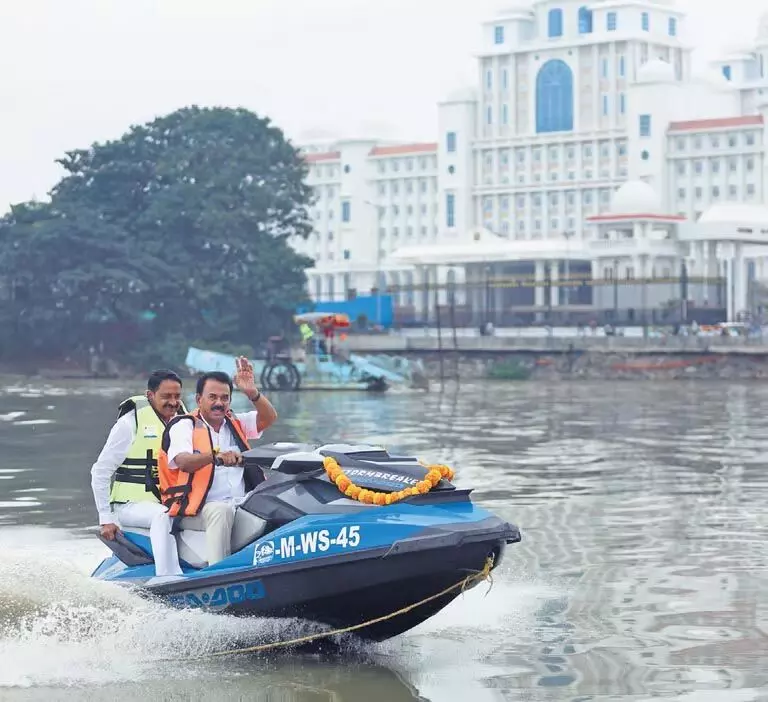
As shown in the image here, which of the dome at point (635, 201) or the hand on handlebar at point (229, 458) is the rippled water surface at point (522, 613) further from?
the dome at point (635, 201)

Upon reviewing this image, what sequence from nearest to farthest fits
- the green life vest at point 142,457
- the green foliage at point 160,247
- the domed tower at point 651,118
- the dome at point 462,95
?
the green life vest at point 142,457, the green foliage at point 160,247, the domed tower at point 651,118, the dome at point 462,95

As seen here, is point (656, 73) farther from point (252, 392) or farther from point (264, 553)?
point (264, 553)

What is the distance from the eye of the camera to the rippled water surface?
9.96m

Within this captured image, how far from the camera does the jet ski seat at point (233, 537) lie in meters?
10.2

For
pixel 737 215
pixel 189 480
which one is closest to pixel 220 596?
pixel 189 480

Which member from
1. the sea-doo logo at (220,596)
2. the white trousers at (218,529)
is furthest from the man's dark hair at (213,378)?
the sea-doo logo at (220,596)

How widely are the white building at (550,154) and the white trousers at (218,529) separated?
3640 inches

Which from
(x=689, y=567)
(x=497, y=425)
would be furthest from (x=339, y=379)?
(x=689, y=567)

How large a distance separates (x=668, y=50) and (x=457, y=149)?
54.0 ft

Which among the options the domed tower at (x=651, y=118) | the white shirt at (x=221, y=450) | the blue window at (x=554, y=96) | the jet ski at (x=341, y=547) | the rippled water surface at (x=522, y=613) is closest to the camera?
the jet ski at (x=341, y=547)

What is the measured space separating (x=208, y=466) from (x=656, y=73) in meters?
110

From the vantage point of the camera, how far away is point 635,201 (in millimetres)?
101250

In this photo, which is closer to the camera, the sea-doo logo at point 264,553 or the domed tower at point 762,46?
the sea-doo logo at point 264,553

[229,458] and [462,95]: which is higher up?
[462,95]
